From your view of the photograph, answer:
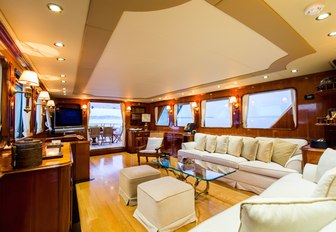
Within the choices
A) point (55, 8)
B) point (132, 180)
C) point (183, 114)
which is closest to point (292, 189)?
point (132, 180)

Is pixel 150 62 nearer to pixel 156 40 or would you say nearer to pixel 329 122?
pixel 156 40

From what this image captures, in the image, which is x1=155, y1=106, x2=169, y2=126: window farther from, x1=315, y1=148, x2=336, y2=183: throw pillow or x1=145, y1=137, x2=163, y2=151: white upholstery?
x1=315, y1=148, x2=336, y2=183: throw pillow

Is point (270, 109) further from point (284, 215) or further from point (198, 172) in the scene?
point (284, 215)

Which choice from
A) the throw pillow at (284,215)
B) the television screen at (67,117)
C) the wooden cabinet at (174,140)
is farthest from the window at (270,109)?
the television screen at (67,117)

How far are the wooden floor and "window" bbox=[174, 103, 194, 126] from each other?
330 centimetres

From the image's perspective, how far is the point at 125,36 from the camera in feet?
6.32

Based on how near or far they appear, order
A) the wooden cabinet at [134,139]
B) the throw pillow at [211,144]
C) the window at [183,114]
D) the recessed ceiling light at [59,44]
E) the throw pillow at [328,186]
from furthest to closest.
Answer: the wooden cabinet at [134,139], the window at [183,114], the throw pillow at [211,144], the recessed ceiling light at [59,44], the throw pillow at [328,186]

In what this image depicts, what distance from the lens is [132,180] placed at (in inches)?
110

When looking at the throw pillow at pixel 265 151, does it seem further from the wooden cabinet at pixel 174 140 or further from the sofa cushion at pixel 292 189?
the wooden cabinet at pixel 174 140

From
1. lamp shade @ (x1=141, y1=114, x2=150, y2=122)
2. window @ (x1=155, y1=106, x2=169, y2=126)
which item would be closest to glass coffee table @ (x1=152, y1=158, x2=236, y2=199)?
window @ (x1=155, y1=106, x2=169, y2=126)

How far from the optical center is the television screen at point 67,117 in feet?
21.4

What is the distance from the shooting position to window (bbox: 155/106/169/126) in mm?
7770

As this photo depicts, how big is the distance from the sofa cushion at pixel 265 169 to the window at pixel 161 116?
4648 millimetres

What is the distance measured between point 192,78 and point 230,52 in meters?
1.55
